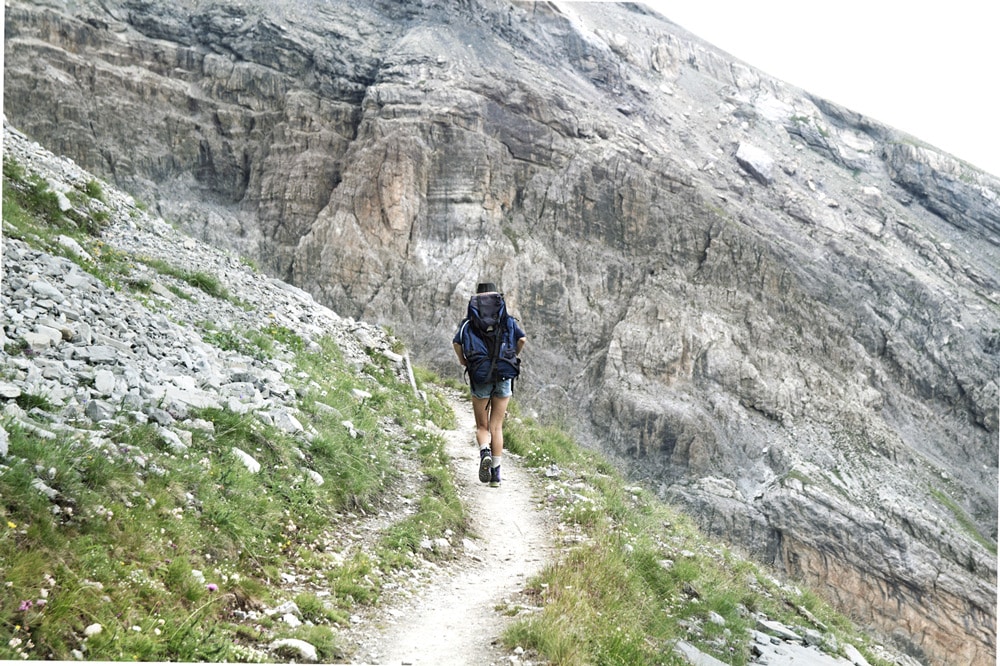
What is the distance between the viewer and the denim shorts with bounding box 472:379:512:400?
9164mm

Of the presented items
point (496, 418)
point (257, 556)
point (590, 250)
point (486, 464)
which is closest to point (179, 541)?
point (257, 556)

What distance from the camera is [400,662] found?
200 inches

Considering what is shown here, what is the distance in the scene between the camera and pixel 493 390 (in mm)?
9203

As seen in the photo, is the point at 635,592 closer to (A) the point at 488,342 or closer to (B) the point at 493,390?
(B) the point at 493,390

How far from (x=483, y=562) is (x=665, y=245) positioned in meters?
53.7

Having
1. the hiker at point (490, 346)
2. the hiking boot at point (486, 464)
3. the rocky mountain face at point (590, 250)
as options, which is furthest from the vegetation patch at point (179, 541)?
the rocky mountain face at point (590, 250)

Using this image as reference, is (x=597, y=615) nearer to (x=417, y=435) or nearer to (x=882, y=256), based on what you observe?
(x=417, y=435)

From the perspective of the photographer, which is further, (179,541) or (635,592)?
(635,592)

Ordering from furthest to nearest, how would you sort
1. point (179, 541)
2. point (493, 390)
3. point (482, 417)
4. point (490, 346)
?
point (482, 417) < point (493, 390) < point (490, 346) < point (179, 541)

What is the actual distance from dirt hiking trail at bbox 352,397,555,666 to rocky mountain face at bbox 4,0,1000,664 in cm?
3484

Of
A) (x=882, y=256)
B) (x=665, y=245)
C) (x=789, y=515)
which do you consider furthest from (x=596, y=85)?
(x=789, y=515)

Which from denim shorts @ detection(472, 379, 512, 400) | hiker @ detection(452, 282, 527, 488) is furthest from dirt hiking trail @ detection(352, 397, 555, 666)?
denim shorts @ detection(472, 379, 512, 400)

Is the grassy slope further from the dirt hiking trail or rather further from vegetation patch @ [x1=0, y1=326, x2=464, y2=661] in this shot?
the dirt hiking trail

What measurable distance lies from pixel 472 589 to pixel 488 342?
3.43 metres
